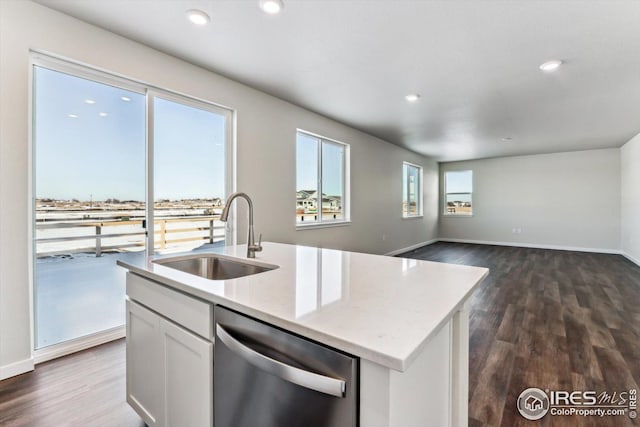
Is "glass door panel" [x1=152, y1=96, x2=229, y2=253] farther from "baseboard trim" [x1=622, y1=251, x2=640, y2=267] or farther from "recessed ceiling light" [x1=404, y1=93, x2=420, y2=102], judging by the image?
"baseboard trim" [x1=622, y1=251, x2=640, y2=267]

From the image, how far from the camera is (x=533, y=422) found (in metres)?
1.64

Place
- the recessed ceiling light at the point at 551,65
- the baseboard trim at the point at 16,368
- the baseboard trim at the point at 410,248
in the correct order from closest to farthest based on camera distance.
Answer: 1. the baseboard trim at the point at 16,368
2. the recessed ceiling light at the point at 551,65
3. the baseboard trim at the point at 410,248

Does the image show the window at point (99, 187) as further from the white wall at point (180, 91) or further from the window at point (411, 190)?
the window at point (411, 190)

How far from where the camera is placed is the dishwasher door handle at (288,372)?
0.71 meters

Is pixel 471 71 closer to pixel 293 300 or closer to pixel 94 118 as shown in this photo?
pixel 293 300

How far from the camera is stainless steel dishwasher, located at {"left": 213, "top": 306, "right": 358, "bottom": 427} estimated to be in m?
0.72

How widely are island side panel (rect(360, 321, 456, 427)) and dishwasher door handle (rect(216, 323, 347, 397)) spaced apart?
0.22 ft

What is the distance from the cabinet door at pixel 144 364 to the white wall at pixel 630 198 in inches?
312

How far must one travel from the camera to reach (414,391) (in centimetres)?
79

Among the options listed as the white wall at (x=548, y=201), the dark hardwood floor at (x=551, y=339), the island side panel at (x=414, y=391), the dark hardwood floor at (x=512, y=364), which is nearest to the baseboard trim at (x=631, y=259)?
the white wall at (x=548, y=201)

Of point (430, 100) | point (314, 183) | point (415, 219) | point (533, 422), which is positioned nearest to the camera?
point (533, 422)

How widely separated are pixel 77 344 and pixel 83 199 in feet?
3.81

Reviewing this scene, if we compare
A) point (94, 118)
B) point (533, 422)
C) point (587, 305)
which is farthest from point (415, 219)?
point (94, 118)

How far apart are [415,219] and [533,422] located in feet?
21.0
